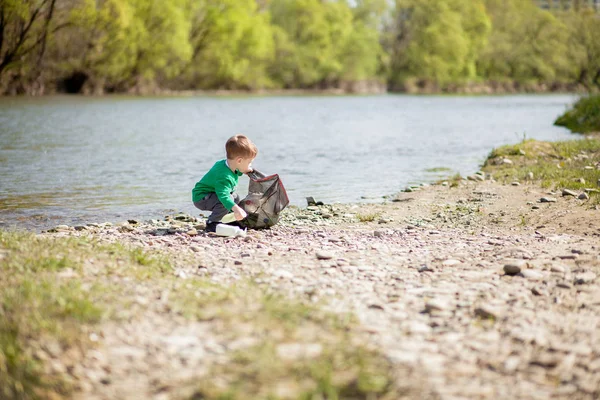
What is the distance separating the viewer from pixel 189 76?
81.1 meters

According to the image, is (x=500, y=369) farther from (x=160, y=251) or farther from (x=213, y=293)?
(x=160, y=251)

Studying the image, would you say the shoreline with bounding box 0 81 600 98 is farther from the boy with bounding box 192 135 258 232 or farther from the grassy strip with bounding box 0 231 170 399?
the grassy strip with bounding box 0 231 170 399

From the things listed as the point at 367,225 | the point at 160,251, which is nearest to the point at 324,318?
the point at 160,251

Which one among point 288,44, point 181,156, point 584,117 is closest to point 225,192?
point 181,156

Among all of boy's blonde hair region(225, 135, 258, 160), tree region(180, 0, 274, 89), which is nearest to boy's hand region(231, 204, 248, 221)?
boy's blonde hair region(225, 135, 258, 160)

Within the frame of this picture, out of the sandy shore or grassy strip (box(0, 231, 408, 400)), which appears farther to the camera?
the sandy shore

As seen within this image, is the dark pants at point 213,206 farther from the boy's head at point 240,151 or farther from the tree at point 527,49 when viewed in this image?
the tree at point 527,49

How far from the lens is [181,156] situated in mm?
22297

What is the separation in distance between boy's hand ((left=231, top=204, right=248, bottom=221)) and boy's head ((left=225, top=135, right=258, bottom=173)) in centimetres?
65

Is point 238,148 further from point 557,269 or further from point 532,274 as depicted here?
point 557,269

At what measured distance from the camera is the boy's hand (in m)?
9.71

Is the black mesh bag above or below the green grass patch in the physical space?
above

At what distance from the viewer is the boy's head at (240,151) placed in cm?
973

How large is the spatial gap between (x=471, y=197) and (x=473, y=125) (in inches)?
→ 1015
